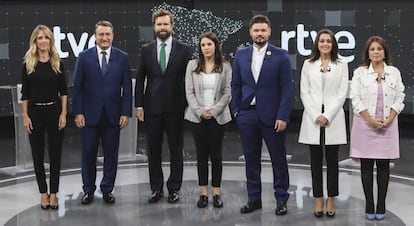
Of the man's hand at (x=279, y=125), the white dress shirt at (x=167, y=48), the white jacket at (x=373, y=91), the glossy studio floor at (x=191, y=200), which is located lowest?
the glossy studio floor at (x=191, y=200)

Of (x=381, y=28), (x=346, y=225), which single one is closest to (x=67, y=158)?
(x=346, y=225)

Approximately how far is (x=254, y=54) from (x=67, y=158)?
337cm

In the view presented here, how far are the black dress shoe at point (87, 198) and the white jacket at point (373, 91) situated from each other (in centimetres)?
219

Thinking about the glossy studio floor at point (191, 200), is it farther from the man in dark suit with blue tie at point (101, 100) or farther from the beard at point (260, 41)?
the beard at point (260, 41)

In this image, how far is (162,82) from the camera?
16.1 ft

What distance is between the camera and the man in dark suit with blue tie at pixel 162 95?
4.89 metres

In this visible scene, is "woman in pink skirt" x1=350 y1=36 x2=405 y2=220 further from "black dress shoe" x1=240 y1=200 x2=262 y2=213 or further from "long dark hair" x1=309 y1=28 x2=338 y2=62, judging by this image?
"black dress shoe" x1=240 y1=200 x2=262 y2=213

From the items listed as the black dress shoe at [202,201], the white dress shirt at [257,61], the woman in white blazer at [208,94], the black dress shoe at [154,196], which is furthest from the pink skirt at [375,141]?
the black dress shoe at [154,196]

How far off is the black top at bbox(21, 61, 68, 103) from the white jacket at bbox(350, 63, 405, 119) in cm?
218

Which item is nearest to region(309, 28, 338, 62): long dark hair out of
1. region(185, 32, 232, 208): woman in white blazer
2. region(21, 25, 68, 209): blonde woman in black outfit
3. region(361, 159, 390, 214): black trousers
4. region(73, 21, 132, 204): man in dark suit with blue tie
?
region(185, 32, 232, 208): woman in white blazer

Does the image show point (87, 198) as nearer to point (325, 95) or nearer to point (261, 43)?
point (261, 43)

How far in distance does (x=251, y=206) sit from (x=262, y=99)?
2.70ft

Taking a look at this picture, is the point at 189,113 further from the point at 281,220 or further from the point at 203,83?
the point at 281,220

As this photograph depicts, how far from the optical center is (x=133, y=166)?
21.6 feet
